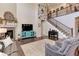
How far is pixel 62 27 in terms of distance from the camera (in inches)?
88.6

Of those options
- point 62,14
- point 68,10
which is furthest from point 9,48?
point 68,10

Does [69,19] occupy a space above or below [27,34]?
above

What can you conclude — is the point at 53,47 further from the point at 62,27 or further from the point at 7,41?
the point at 7,41

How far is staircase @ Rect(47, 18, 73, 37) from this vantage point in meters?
2.22

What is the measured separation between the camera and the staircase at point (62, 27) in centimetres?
222

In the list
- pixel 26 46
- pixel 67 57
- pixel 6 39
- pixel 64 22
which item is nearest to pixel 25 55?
pixel 26 46

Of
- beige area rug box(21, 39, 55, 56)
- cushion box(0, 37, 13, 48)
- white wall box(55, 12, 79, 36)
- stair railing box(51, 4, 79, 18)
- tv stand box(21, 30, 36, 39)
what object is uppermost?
stair railing box(51, 4, 79, 18)

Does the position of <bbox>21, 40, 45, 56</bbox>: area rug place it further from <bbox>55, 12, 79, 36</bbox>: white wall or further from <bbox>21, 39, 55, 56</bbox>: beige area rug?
<bbox>55, 12, 79, 36</bbox>: white wall

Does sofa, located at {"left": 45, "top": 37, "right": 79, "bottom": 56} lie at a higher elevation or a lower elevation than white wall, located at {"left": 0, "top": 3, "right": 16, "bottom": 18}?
lower

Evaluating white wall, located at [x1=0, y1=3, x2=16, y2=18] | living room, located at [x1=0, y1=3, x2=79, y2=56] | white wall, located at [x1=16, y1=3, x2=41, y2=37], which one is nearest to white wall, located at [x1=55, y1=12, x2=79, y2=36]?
living room, located at [x1=0, y1=3, x2=79, y2=56]

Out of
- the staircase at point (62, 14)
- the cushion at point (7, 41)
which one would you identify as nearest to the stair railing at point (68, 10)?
the staircase at point (62, 14)

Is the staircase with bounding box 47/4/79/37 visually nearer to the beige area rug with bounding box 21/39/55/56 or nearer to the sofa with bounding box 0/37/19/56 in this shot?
the beige area rug with bounding box 21/39/55/56

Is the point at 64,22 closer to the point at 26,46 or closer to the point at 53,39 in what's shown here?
the point at 53,39

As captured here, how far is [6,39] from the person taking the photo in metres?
2.18
